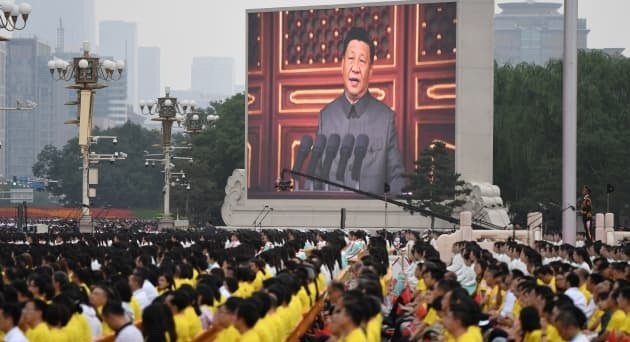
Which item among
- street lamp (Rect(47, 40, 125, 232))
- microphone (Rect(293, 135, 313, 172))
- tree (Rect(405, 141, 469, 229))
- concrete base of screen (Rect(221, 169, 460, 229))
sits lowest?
concrete base of screen (Rect(221, 169, 460, 229))

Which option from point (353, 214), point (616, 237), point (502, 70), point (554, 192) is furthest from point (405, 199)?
point (616, 237)

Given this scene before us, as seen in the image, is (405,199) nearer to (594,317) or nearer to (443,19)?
(443,19)

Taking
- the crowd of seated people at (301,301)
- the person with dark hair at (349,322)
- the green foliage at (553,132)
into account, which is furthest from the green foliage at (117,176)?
the person with dark hair at (349,322)

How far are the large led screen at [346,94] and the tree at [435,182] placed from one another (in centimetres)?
161

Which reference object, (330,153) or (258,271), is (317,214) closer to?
(330,153)

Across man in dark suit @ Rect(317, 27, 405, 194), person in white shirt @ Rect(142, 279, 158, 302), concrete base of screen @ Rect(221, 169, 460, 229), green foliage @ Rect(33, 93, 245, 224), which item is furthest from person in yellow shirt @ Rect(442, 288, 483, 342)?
green foliage @ Rect(33, 93, 245, 224)

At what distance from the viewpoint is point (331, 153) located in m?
62.8

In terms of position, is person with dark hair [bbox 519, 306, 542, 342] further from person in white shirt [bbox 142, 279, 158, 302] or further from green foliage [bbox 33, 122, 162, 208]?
green foliage [bbox 33, 122, 162, 208]

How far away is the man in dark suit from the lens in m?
61.8

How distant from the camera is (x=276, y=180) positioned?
6366 centimetres

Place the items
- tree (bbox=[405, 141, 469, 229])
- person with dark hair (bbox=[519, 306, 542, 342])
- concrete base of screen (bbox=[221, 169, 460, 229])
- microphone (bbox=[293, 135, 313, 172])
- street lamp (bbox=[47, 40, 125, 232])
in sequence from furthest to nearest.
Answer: microphone (bbox=[293, 135, 313, 172]) → concrete base of screen (bbox=[221, 169, 460, 229]) → tree (bbox=[405, 141, 469, 229]) → street lamp (bbox=[47, 40, 125, 232]) → person with dark hair (bbox=[519, 306, 542, 342])

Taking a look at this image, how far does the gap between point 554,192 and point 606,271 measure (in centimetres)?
4188

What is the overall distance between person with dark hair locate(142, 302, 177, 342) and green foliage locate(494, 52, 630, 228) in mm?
49679

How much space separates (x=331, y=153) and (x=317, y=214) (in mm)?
2995
